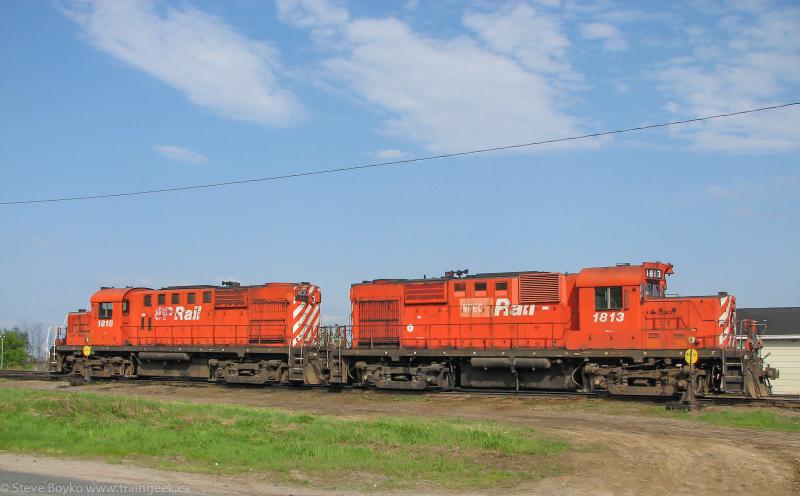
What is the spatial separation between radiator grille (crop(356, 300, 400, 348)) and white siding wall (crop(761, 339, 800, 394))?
52.1 feet

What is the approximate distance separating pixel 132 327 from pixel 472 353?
52.0 feet

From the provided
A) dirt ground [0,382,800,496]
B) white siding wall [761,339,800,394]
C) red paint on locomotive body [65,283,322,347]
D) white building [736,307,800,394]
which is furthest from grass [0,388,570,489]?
white siding wall [761,339,800,394]

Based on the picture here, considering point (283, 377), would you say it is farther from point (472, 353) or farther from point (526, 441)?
point (526, 441)

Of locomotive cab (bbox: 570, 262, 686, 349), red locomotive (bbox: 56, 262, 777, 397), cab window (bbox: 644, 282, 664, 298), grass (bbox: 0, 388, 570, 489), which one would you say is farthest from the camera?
cab window (bbox: 644, 282, 664, 298)

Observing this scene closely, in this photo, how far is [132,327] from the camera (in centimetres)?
3228

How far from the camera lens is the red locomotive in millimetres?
21625

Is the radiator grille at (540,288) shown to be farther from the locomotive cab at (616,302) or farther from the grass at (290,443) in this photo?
the grass at (290,443)

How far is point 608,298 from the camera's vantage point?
22.6 meters

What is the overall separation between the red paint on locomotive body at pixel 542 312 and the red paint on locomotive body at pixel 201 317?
8.73ft

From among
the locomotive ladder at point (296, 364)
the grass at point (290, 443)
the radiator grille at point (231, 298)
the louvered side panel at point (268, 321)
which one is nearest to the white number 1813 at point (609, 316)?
the grass at point (290, 443)

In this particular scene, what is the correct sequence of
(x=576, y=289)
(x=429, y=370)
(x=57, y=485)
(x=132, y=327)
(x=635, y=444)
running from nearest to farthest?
(x=57, y=485) → (x=635, y=444) → (x=576, y=289) → (x=429, y=370) → (x=132, y=327)

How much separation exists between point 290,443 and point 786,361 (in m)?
24.6

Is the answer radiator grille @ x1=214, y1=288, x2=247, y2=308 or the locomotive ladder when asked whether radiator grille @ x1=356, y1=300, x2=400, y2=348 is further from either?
radiator grille @ x1=214, y1=288, x2=247, y2=308

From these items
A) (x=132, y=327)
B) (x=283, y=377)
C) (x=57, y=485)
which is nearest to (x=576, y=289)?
(x=283, y=377)
